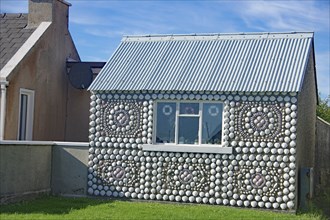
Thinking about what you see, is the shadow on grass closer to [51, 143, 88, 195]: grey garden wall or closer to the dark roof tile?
[51, 143, 88, 195]: grey garden wall

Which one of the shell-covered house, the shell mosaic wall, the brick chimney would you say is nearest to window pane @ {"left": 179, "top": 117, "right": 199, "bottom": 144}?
the shell-covered house

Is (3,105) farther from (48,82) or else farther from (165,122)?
(165,122)

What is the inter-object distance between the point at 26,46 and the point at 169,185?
21.6ft

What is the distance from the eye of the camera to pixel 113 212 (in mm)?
14984

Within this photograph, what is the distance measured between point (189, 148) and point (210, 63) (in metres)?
2.82

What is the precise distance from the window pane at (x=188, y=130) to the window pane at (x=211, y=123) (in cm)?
25

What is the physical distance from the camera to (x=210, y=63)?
58.0 ft

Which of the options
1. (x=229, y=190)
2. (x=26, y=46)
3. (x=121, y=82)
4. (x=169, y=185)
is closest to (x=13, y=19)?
(x=26, y=46)

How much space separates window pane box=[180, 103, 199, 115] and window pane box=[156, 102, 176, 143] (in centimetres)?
25

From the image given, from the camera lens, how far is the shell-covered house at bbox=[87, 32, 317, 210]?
1587 cm

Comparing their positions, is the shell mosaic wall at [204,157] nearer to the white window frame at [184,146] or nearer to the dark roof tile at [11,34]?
the white window frame at [184,146]

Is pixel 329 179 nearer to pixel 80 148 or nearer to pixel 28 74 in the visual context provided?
pixel 80 148

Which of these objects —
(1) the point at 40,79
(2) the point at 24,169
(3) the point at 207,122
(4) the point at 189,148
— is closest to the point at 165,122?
(4) the point at 189,148

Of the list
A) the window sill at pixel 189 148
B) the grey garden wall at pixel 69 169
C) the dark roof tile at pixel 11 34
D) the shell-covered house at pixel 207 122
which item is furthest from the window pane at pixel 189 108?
the dark roof tile at pixel 11 34
